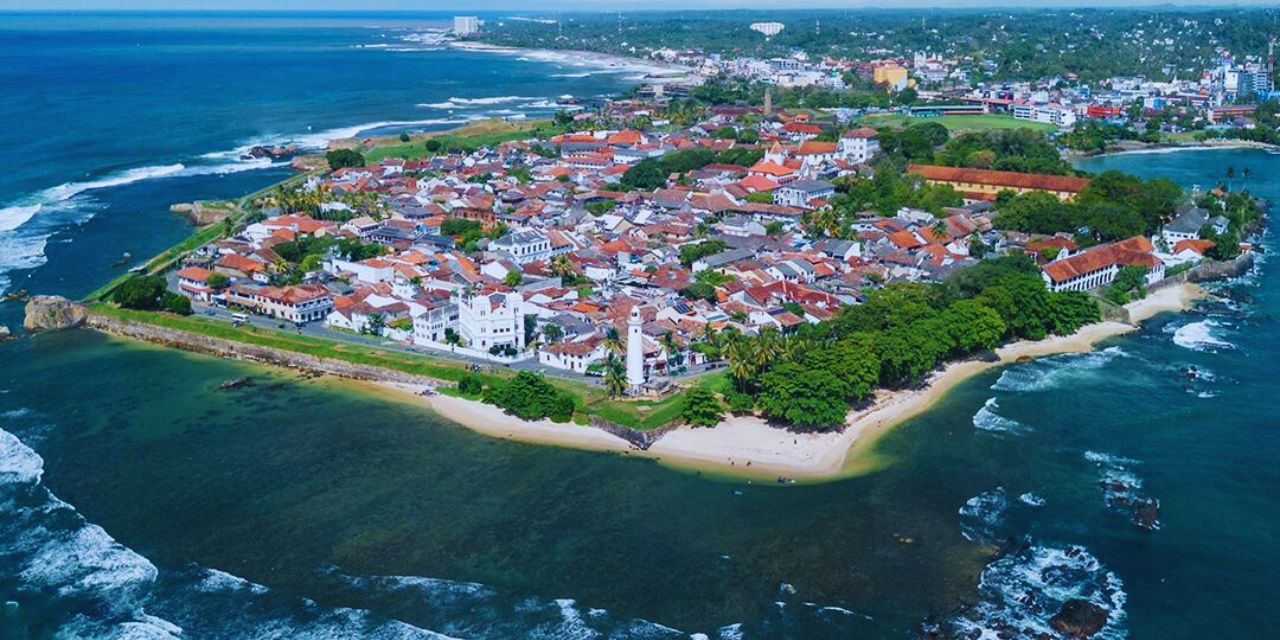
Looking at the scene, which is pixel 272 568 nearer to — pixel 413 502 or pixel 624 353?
pixel 413 502

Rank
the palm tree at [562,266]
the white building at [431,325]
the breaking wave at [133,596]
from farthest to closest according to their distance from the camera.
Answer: the palm tree at [562,266]
the white building at [431,325]
the breaking wave at [133,596]

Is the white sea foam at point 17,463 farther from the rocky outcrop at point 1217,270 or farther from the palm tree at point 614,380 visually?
the rocky outcrop at point 1217,270

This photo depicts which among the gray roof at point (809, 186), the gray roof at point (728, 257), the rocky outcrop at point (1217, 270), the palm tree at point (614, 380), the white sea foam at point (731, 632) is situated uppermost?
the gray roof at point (809, 186)

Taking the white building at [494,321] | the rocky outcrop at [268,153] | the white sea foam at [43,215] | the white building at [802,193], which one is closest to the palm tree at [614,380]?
the white building at [494,321]

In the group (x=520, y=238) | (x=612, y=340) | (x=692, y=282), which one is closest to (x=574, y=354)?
(x=612, y=340)

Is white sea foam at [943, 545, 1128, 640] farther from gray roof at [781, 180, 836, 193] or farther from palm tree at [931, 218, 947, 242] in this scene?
gray roof at [781, 180, 836, 193]

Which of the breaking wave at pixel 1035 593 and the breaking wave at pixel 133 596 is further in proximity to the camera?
the breaking wave at pixel 133 596
